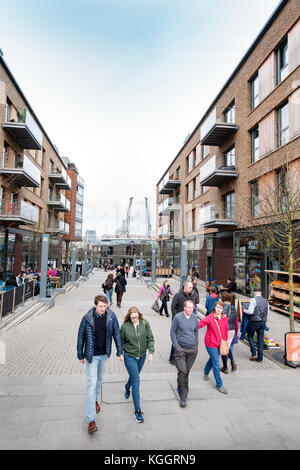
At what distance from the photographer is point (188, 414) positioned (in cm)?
371

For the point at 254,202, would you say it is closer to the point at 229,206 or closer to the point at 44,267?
the point at 229,206

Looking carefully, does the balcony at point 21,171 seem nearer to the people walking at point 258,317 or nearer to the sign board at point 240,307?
the sign board at point 240,307

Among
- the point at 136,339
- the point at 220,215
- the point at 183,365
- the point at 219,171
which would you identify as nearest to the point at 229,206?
the point at 220,215

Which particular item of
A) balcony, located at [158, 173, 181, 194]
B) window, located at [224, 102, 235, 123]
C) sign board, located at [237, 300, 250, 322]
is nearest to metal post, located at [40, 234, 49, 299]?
sign board, located at [237, 300, 250, 322]

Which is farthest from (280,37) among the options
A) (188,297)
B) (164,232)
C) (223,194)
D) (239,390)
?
(164,232)

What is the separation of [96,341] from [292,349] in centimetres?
429

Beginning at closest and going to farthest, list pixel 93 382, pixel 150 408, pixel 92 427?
1. pixel 92 427
2. pixel 93 382
3. pixel 150 408

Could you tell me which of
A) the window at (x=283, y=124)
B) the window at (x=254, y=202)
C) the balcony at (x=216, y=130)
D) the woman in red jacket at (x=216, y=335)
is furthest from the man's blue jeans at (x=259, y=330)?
the balcony at (x=216, y=130)

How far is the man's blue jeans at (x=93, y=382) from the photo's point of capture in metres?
3.31

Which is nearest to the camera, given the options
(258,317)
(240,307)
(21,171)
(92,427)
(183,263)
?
(92,427)

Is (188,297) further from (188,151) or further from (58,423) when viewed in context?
(188,151)

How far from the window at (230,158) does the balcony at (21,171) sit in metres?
13.4

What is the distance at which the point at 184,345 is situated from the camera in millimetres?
4164
